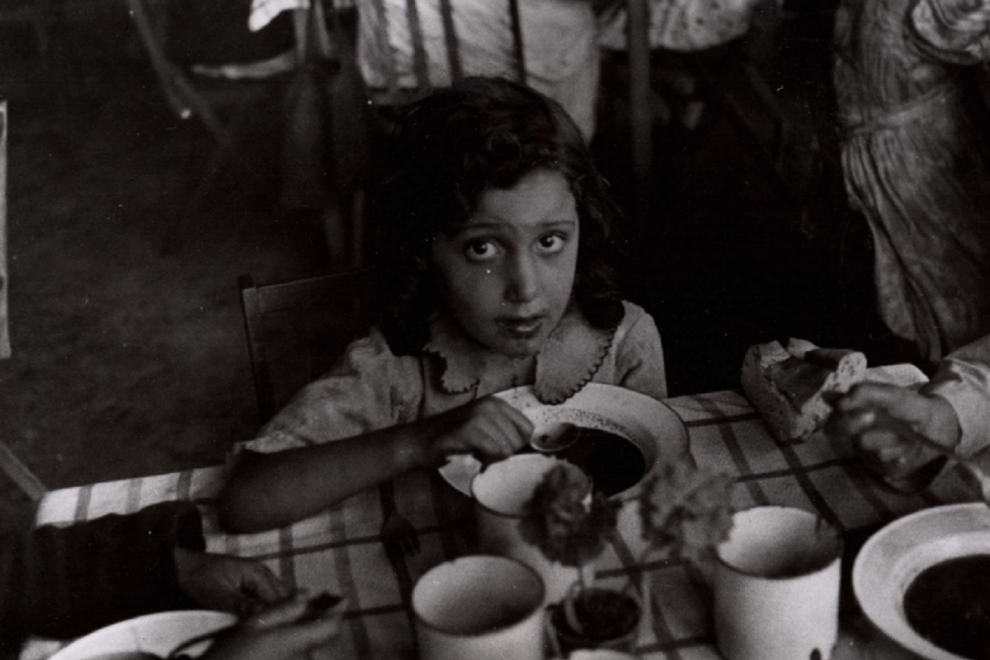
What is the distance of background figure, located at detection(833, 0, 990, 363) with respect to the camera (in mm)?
1860

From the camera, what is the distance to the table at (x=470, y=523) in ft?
2.78

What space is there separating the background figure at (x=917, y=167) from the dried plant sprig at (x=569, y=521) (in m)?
1.39

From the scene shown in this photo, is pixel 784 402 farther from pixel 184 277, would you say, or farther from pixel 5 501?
pixel 184 277

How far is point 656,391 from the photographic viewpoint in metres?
1.40

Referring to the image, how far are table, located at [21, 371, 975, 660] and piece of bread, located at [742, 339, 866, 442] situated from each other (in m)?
0.02

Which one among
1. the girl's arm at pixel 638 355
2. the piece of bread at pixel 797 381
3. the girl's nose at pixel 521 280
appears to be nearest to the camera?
the piece of bread at pixel 797 381

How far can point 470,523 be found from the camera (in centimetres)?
100

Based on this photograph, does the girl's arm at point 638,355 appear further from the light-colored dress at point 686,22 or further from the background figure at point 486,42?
the light-colored dress at point 686,22

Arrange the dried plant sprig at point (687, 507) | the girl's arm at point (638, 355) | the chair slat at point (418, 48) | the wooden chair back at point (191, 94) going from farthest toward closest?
the wooden chair back at point (191, 94) → the chair slat at point (418, 48) → the girl's arm at point (638, 355) → the dried plant sprig at point (687, 507)

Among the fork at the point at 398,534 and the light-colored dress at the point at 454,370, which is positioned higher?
the fork at the point at 398,534

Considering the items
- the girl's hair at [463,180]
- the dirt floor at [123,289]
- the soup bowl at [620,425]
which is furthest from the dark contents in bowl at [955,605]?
the dirt floor at [123,289]

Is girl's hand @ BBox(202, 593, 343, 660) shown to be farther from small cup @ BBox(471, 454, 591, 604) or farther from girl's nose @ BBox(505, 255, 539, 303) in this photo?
girl's nose @ BBox(505, 255, 539, 303)

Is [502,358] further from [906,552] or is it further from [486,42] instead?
[486,42]

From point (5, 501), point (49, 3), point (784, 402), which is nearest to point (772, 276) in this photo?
point (784, 402)
